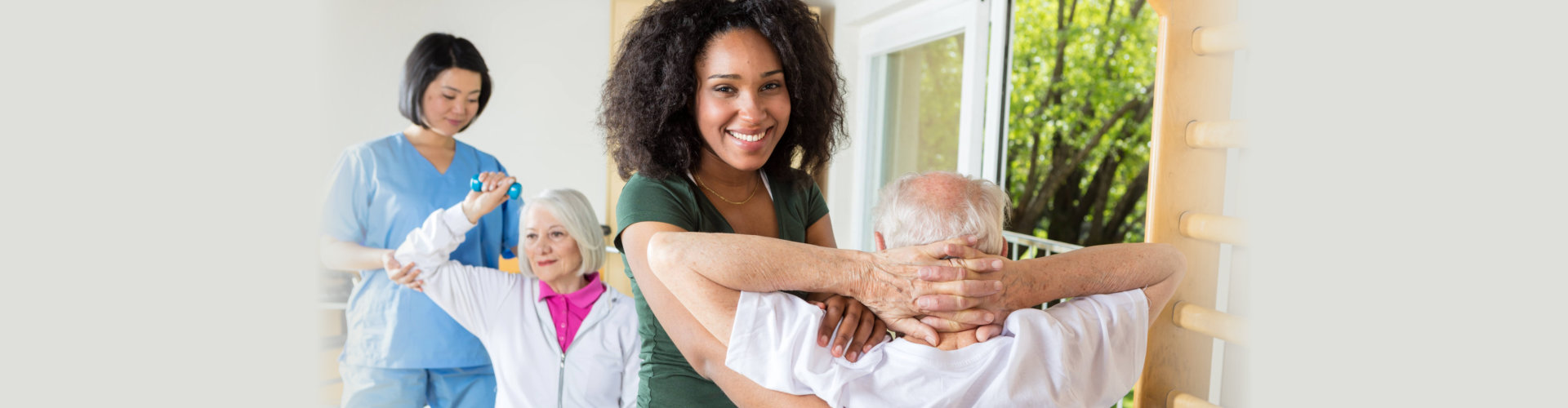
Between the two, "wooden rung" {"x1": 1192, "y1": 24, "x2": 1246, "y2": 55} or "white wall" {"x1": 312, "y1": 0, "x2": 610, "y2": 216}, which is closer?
"wooden rung" {"x1": 1192, "y1": 24, "x2": 1246, "y2": 55}

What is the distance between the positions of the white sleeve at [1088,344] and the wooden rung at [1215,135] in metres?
0.41

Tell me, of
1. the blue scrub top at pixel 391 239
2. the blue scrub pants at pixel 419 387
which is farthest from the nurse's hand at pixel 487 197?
the blue scrub pants at pixel 419 387

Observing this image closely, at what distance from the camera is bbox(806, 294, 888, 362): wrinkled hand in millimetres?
1030

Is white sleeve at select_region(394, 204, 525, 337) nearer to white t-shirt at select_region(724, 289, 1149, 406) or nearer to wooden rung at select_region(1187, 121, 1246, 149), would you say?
white t-shirt at select_region(724, 289, 1149, 406)

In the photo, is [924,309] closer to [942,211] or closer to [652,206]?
[942,211]

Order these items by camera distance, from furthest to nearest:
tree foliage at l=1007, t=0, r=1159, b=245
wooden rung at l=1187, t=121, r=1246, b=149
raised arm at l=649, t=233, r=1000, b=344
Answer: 1. tree foliage at l=1007, t=0, r=1159, b=245
2. wooden rung at l=1187, t=121, r=1246, b=149
3. raised arm at l=649, t=233, r=1000, b=344

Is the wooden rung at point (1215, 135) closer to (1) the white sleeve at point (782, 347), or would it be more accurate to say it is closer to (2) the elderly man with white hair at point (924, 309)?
(2) the elderly man with white hair at point (924, 309)

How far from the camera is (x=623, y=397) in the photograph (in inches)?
89.4

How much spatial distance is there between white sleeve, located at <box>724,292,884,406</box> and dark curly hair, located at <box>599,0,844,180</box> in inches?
10.6

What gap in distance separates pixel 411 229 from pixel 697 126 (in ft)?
4.60

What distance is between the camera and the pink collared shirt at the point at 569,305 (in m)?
2.29

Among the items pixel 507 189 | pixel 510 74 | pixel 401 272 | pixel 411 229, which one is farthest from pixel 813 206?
pixel 510 74

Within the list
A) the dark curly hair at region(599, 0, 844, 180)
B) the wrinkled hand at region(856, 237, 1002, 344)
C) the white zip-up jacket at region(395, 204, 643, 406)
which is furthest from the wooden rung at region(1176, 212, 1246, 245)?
the white zip-up jacket at region(395, 204, 643, 406)

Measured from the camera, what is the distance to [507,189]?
2330 mm
